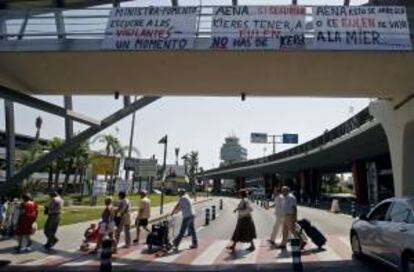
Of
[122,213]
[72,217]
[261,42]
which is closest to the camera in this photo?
[261,42]

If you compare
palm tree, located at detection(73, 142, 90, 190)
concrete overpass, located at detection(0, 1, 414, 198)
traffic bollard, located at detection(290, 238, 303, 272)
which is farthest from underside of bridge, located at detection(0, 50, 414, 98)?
palm tree, located at detection(73, 142, 90, 190)

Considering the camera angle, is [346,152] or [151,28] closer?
[151,28]

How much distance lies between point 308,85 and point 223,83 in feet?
9.35

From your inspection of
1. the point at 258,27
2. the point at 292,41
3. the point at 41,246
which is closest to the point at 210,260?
the point at 41,246

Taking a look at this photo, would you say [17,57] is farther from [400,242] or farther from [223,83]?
[400,242]

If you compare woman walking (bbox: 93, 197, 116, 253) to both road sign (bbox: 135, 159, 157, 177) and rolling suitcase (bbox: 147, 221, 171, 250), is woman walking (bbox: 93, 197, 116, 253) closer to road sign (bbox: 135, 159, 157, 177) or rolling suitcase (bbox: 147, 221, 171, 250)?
rolling suitcase (bbox: 147, 221, 171, 250)

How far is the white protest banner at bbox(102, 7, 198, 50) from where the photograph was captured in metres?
16.4

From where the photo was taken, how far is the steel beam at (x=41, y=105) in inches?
816

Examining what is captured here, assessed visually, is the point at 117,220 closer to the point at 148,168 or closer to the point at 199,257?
the point at 199,257

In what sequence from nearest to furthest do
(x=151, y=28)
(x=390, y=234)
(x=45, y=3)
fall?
1. (x=390, y=234)
2. (x=151, y=28)
3. (x=45, y=3)

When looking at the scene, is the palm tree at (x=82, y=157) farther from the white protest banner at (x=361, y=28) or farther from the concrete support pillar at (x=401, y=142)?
the white protest banner at (x=361, y=28)

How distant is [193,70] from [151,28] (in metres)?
1.82

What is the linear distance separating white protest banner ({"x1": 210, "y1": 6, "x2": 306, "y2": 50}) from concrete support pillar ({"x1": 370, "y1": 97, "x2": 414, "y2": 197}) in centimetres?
633

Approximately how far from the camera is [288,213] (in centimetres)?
1686
